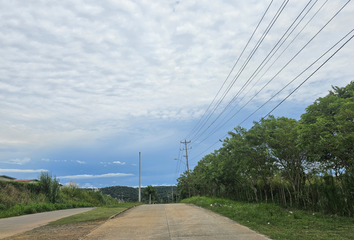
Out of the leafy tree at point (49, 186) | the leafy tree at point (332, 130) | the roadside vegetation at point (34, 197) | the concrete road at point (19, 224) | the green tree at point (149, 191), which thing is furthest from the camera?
the green tree at point (149, 191)

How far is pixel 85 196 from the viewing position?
40.8 m

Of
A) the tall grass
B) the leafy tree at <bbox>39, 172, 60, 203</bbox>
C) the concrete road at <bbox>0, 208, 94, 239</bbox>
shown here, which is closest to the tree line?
the concrete road at <bbox>0, 208, 94, 239</bbox>

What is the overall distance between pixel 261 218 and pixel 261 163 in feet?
30.0

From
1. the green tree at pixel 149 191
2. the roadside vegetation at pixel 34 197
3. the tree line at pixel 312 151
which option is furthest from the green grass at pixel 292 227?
the green tree at pixel 149 191

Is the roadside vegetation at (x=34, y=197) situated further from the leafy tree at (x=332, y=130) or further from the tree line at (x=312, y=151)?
the leafy tree at (x=332, y=130)

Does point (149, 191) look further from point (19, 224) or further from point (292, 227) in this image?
point (292, 227)

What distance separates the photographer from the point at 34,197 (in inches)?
1081

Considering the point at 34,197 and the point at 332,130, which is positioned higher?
the point at 332,130

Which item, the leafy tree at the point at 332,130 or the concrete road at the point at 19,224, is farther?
the concrete road at the point at 19,224

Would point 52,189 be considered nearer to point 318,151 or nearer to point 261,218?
point 261,218

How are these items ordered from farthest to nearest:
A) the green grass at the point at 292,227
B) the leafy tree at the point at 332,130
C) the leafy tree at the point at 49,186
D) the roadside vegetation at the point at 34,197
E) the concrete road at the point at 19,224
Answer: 1. the leafy tree at the point at 49,186
2. the roadside vegetation at the point at 34,197
3. the concrete road at the point at 19,224
4. the leafy tree at the point at 332,130
5. the green grass at the point at 292,227

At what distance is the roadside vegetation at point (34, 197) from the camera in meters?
20.0

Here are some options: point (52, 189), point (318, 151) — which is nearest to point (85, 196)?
point (52, 189)

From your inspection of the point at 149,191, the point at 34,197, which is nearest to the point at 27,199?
the point at 34,197
